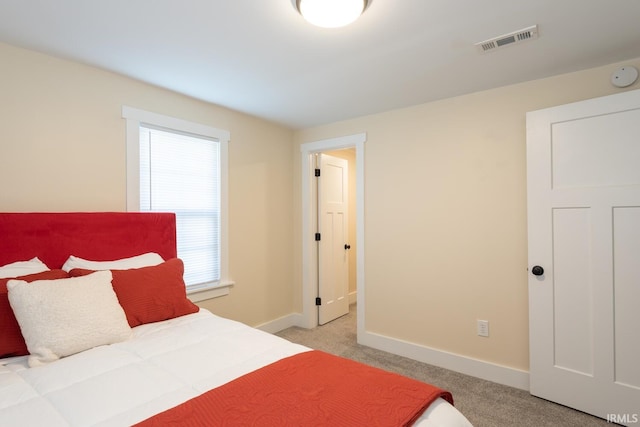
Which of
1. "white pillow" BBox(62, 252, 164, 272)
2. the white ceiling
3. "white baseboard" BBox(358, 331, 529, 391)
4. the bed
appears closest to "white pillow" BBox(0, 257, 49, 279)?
the bed

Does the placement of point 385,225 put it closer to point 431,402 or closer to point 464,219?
point 464,219

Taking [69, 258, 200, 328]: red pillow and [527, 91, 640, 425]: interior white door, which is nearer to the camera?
[69, 258, 200, 328]: red pillow

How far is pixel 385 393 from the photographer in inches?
45.8

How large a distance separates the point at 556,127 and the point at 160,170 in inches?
119

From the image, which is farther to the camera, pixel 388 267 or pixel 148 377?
pixel 388 267

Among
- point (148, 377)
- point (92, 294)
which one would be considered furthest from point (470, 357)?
point (92, 294)

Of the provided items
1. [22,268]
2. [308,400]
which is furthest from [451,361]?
[22,268]

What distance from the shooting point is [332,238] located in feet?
13.1

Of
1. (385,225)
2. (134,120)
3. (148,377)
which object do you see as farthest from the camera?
(385,225)

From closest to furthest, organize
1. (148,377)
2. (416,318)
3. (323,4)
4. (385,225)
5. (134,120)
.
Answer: (148,377) → (323,4) → (134,120) → (416,318) → (385,225)

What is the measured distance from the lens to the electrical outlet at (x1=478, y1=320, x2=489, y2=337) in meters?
2.56

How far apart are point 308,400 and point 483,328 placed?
2.04m

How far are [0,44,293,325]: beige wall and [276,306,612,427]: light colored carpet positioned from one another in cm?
116

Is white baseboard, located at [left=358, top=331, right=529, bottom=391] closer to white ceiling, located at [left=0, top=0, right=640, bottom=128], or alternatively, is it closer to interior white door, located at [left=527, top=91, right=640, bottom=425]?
interior white door, located at [left=527, top=91, right=640, bottom=425]
